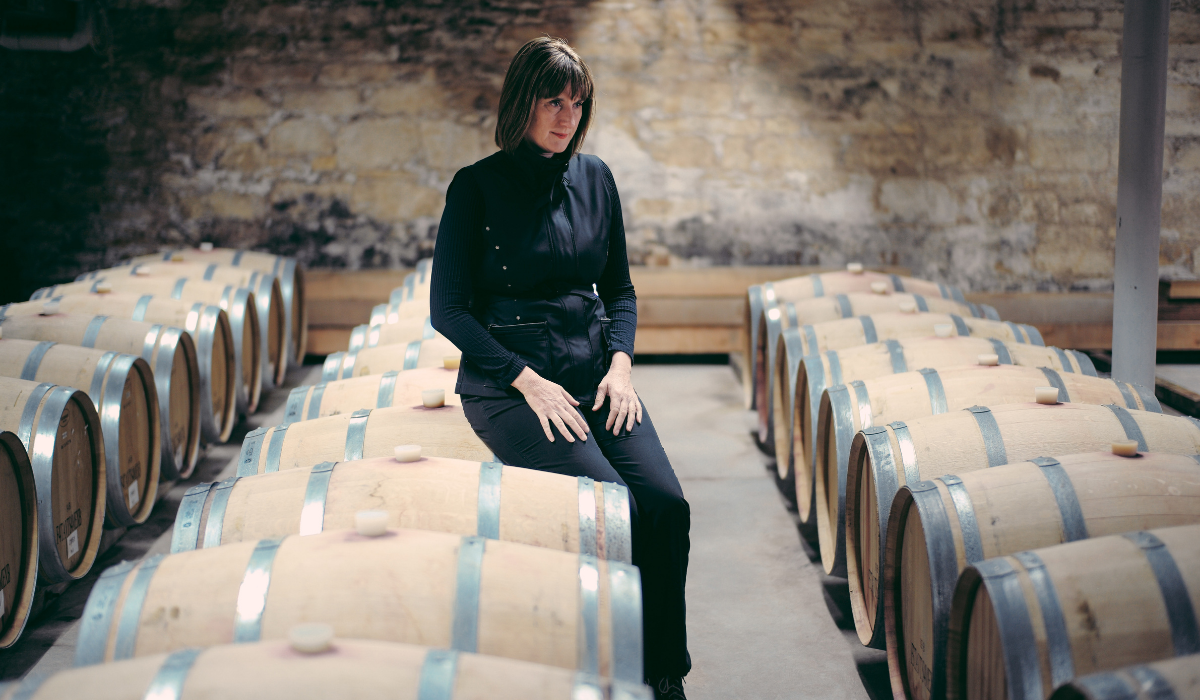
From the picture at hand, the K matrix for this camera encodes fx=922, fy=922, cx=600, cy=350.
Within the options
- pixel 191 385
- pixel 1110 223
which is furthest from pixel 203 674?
pixel 1110 223

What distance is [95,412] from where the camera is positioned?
287cm

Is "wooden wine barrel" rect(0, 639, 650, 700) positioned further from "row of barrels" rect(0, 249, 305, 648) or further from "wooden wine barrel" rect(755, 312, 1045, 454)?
"wooden wine barrel" rect(755, 312, 1045, 454)

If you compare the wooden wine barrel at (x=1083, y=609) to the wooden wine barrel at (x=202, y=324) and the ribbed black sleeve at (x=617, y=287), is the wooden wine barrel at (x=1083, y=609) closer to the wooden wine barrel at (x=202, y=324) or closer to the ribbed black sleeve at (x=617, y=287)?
the ribbed black sleeve at (x=617, y=287)

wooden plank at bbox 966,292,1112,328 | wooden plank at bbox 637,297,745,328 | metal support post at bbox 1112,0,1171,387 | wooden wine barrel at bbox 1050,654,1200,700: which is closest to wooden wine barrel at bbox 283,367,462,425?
wooden wine barrel at bbox 1050,654,1200,700

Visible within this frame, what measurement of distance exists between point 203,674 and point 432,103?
19.3 feet

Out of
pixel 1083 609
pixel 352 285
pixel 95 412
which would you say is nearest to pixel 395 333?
pixel 95 412

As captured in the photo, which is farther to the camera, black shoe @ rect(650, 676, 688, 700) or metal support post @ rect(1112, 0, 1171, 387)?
metal support post @ rect(1112, 0, 1171, 387)

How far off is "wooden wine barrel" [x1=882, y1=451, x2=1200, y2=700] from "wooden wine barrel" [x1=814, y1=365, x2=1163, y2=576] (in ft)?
2.10

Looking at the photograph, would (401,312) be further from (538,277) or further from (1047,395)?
(1047,395)

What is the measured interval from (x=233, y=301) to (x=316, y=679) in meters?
3.76

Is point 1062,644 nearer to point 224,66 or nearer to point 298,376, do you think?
point 298,376

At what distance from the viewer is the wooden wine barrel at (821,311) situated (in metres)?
4.20

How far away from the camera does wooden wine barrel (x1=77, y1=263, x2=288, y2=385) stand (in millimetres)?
4785

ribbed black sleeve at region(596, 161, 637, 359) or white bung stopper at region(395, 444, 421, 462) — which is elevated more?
ribbed black sleeve at region(596, 161, 637, 359)
